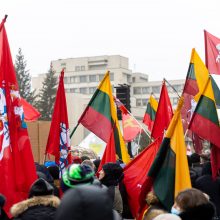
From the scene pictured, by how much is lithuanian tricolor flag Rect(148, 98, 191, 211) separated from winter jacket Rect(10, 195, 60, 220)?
1201 mm

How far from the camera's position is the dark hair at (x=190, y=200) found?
13.2 ft

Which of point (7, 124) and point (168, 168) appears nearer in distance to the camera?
point (168, 168)

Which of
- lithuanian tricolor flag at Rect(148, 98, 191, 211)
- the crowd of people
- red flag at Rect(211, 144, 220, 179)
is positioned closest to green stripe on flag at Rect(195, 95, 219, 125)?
red flag at Rect(211, 144, 220, 179)

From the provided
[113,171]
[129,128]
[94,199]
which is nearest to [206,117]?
[113,171]

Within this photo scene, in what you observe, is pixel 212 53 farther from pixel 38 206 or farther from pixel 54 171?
pixel 38 206

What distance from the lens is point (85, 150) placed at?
1873 cm

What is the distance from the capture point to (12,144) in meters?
6.29

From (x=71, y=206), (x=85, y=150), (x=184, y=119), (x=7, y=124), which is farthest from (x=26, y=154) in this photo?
(x=85, y=150)

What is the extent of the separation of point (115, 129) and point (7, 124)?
13.4 feet

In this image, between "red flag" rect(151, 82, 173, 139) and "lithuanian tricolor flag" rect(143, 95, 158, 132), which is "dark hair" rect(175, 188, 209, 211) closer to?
"red flag" rect(151, 82, 173, 139)

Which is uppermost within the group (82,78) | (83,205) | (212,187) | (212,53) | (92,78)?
(82,78)

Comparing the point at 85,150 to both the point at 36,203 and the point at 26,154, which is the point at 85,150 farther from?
the point at 36,203

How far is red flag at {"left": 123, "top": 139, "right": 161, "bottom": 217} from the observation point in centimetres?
705

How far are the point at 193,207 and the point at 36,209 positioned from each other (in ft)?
4.95
